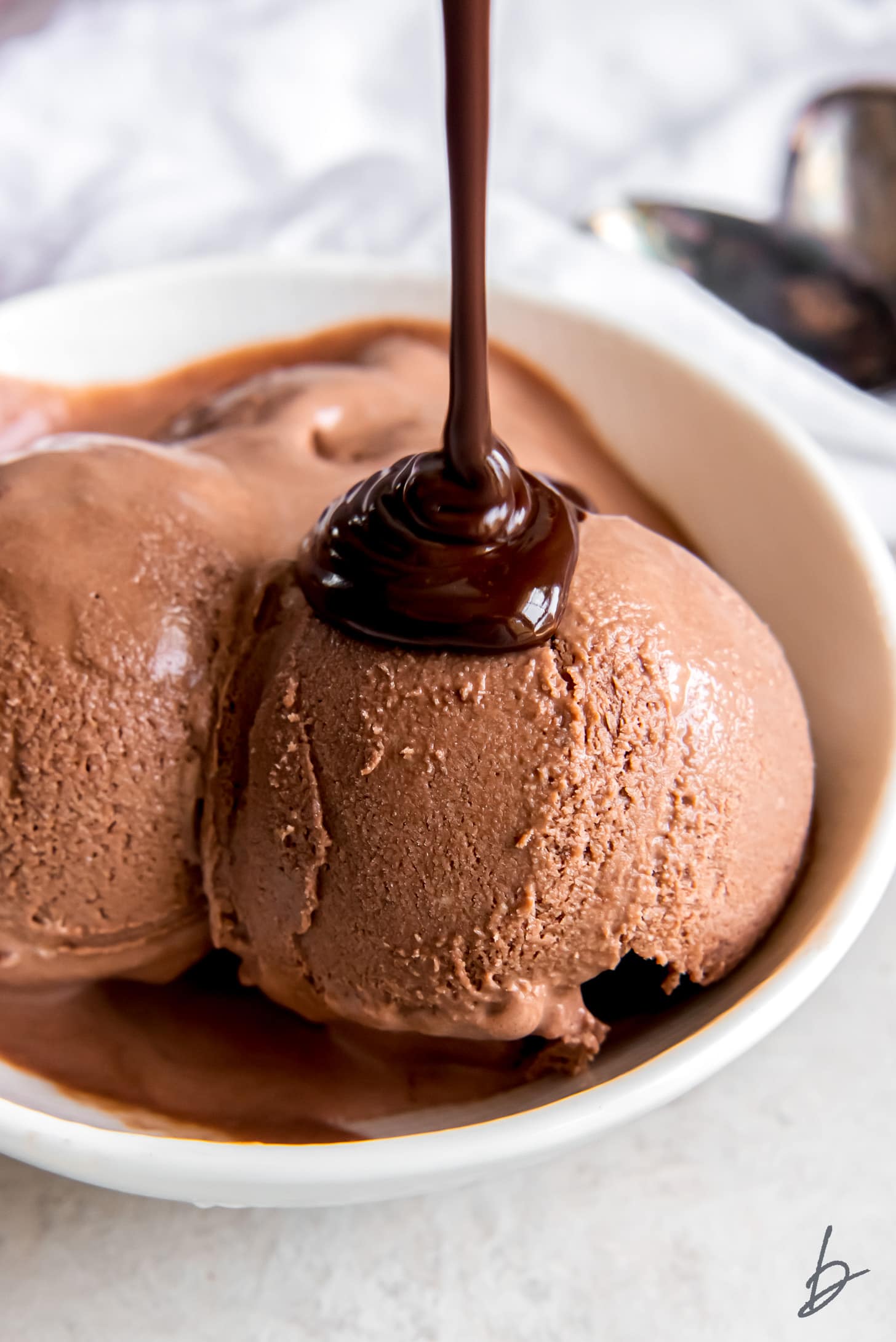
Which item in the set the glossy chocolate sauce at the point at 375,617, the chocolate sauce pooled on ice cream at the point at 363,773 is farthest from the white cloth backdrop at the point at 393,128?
the chocolate sauce pooled on ice cream at the point at 363,773

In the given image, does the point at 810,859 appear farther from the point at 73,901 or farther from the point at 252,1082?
the point at 73,901

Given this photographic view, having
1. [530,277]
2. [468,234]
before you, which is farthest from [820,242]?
[468,234]

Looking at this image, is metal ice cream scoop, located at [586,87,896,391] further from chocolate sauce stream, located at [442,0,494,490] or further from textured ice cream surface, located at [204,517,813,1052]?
chocolate sauce stream, located at [442,0,494,490]

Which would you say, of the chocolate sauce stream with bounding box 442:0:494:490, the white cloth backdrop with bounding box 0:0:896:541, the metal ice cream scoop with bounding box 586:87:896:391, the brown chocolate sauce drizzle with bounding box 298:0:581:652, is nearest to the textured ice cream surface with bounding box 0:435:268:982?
the brown chocolate sauce drizzle with bounding box 298:0:581:652

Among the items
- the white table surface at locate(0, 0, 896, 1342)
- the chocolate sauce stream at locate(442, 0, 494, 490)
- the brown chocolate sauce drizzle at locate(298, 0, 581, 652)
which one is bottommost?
the white table surface at locate(0, 0, 896, 1342)

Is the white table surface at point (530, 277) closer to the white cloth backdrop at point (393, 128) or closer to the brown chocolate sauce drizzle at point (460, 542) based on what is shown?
the white cloth backdrop at point (393, 128)

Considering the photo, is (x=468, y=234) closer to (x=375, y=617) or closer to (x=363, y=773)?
(x=375, y=617)
